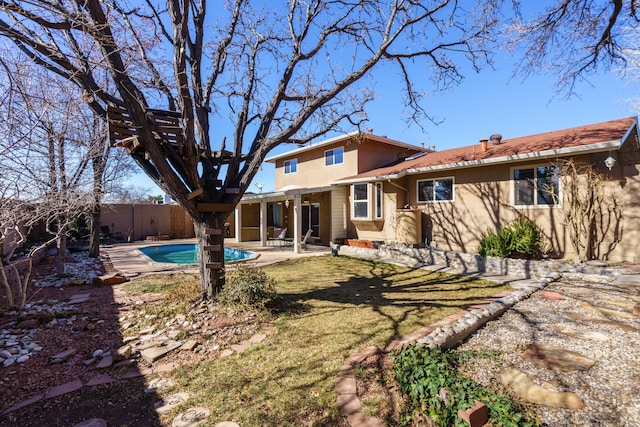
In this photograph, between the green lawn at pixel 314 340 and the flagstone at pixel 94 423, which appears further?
the green lawn at pixel 314 340

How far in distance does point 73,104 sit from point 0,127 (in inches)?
64.2

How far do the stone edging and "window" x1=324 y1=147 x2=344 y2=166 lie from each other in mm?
11189

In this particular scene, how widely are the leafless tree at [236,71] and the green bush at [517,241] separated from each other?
4.48 meters

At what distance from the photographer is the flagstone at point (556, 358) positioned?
3.40 m

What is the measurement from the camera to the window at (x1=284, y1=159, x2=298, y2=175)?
758 inches

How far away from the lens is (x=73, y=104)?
5.03 m

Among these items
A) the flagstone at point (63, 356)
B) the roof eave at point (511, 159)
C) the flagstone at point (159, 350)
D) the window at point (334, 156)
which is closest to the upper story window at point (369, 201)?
the roof eave at point (511, 159)

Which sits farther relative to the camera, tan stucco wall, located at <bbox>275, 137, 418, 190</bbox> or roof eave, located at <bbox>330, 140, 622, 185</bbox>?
tan stucco wall, located at <bbox>275, 137, 418, 190</bbox>

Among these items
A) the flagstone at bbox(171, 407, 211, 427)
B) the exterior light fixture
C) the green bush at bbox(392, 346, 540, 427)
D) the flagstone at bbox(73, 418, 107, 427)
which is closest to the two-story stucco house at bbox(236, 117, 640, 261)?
the exterior light fixture

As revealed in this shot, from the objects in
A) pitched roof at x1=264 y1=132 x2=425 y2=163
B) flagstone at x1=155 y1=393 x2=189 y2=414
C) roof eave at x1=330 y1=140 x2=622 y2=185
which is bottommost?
flagstone at x1=155 y1=393 x2=189 y2=414

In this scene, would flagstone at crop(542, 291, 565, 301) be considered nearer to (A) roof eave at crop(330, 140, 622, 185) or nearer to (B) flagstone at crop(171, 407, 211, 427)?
(A) roof eave at crop(330, 140, 622, 185)

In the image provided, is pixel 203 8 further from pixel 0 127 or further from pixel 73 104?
pixel 0 127

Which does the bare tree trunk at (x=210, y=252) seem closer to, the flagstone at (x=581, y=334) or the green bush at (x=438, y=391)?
the green bush at (x=438, y=391)

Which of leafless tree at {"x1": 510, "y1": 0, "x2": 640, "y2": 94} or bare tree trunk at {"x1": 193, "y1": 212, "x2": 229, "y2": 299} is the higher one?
leafless tree at {"x1": 510, "y1": 0, "x2": 640, "y2": 94}
